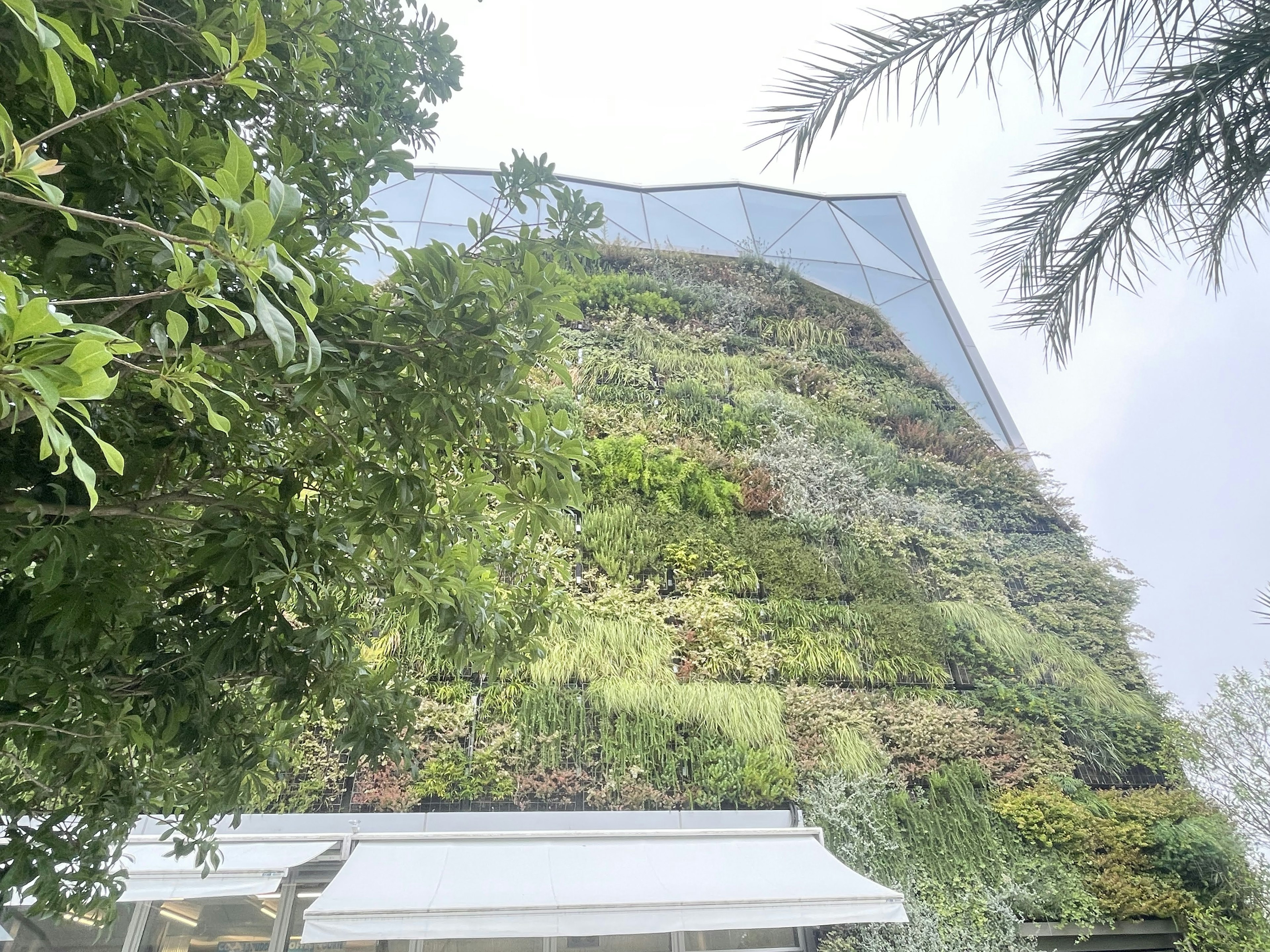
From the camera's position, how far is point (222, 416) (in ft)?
3.68

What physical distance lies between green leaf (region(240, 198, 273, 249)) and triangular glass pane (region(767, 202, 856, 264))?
353 inches

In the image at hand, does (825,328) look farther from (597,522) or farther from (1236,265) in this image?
(1236,265)

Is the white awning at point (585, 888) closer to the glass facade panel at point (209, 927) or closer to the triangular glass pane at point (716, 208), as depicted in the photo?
the glass facade panel at point (209, 927)

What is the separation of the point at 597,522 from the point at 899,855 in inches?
139

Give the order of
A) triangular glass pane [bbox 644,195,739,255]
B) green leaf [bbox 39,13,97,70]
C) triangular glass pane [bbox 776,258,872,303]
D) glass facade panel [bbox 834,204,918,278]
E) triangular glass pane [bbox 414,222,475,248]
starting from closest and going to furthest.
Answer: green leaf [bbox 39,13,97,70] → triangular glass pane [bbox 414,222,475,248] → triangular glass pane [bbox 644,195,739,255] → triangular glass pane [bbox 776,258,872,303] → glass facade panel [bbox 834,204,918,278]

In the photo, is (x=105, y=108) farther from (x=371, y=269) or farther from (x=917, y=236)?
(x=917, y=236)

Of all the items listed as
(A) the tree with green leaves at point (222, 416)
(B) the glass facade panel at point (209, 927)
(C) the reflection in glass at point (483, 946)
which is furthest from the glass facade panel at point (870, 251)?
(B) the glass facade panel at point (209, 927)

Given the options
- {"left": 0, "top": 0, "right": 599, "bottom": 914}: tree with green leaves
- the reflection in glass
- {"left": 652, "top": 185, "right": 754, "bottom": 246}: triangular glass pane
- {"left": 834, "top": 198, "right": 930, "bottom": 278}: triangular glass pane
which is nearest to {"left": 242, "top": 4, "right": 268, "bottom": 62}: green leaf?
{"left": 0, "top": 0, "right": 599, "bottom": 914}: tree with green leaves

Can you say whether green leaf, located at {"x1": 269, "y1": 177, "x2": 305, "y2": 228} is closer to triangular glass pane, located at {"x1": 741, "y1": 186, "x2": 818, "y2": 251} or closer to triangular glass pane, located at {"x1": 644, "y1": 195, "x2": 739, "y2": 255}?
triangular glass pane, located at {"x1": 644, "y1": 195, "x2": 739, "y2": 255}

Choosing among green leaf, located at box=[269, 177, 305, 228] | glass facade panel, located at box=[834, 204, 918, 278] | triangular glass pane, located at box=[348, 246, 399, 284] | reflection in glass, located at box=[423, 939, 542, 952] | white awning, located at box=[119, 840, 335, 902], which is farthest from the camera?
glass facade panel, located at box=[834, 204, 918, 278]

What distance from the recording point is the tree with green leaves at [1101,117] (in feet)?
6.74

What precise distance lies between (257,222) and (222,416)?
1.57ft

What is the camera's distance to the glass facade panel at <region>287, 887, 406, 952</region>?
13.6 ft

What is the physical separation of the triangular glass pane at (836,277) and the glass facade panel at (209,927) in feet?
28.1
